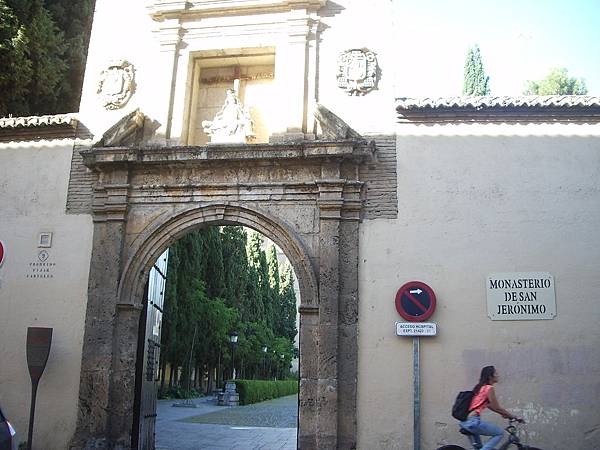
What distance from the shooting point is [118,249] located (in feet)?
28.0

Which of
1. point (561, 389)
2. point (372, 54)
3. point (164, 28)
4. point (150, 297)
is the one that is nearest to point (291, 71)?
point (372, 54)

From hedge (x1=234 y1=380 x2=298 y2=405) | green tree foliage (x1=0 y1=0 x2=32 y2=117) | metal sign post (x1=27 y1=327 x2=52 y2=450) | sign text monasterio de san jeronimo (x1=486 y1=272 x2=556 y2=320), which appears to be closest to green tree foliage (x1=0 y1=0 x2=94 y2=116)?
green tree foliage (x1=0 y1=0 x2=32 y2=117)

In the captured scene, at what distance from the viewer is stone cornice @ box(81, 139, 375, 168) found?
8.12m

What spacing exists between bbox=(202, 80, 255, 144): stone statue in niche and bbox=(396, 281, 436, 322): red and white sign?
3.04 metres

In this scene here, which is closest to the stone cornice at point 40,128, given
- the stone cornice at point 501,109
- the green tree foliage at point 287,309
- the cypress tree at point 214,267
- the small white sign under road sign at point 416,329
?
the stone cornice at point 501,109

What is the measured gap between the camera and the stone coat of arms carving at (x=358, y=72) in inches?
342

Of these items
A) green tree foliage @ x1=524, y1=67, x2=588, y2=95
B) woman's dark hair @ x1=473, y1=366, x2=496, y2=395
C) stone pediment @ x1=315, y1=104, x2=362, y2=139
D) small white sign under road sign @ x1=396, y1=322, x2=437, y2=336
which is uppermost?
green tree foliage @ x1=524, y1=67, x2=588, y2=95

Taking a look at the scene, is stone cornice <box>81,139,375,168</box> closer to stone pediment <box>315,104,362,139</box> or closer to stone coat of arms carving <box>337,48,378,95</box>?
stone pediment <box>315,104,362,139</box>

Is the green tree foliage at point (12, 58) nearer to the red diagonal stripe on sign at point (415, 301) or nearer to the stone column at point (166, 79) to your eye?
the stone column at point (166, 79)

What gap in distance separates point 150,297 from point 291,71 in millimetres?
3751

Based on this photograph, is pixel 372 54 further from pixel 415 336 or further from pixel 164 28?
pixel 415 336

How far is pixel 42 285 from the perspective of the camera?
8734 mm

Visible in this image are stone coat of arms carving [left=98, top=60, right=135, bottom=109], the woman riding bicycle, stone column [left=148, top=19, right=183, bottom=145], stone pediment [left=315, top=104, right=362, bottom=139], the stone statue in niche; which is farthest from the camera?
stone coat of arms carving [left=98, top=60, right=135, bottom=109]

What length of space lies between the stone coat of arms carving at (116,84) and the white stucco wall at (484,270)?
402cm
